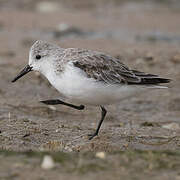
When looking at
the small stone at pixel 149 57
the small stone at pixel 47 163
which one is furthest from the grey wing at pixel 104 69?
the small stone at pixel 149 57

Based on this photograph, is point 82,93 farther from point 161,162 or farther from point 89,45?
point 89,45

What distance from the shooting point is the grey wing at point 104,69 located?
6176mm

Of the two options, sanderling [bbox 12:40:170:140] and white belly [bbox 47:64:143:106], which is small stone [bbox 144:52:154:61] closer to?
sanderling [bbox 12:40:170:140]

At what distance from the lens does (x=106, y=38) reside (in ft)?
47.8

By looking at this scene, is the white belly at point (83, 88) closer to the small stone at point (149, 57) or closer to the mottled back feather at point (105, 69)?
the mottled back feather at point (105, 69)

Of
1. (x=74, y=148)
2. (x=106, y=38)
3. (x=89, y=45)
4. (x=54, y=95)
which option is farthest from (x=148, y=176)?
(x=106, y=38)

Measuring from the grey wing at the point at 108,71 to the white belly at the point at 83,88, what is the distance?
0.28ft

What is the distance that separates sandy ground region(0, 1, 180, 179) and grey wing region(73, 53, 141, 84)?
802 mm

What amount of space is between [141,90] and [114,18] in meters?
11.1

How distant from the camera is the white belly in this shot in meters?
5.98

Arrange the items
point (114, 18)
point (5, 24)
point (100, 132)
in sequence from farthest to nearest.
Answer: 1. point (114, 18)
2. point (5, 24)
3. point (100, 132)

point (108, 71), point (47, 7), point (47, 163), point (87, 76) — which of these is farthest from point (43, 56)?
point (47, 7)

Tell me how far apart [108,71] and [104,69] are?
0.06 metres

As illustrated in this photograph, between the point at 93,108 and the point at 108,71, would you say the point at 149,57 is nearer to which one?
the point at 93,108
